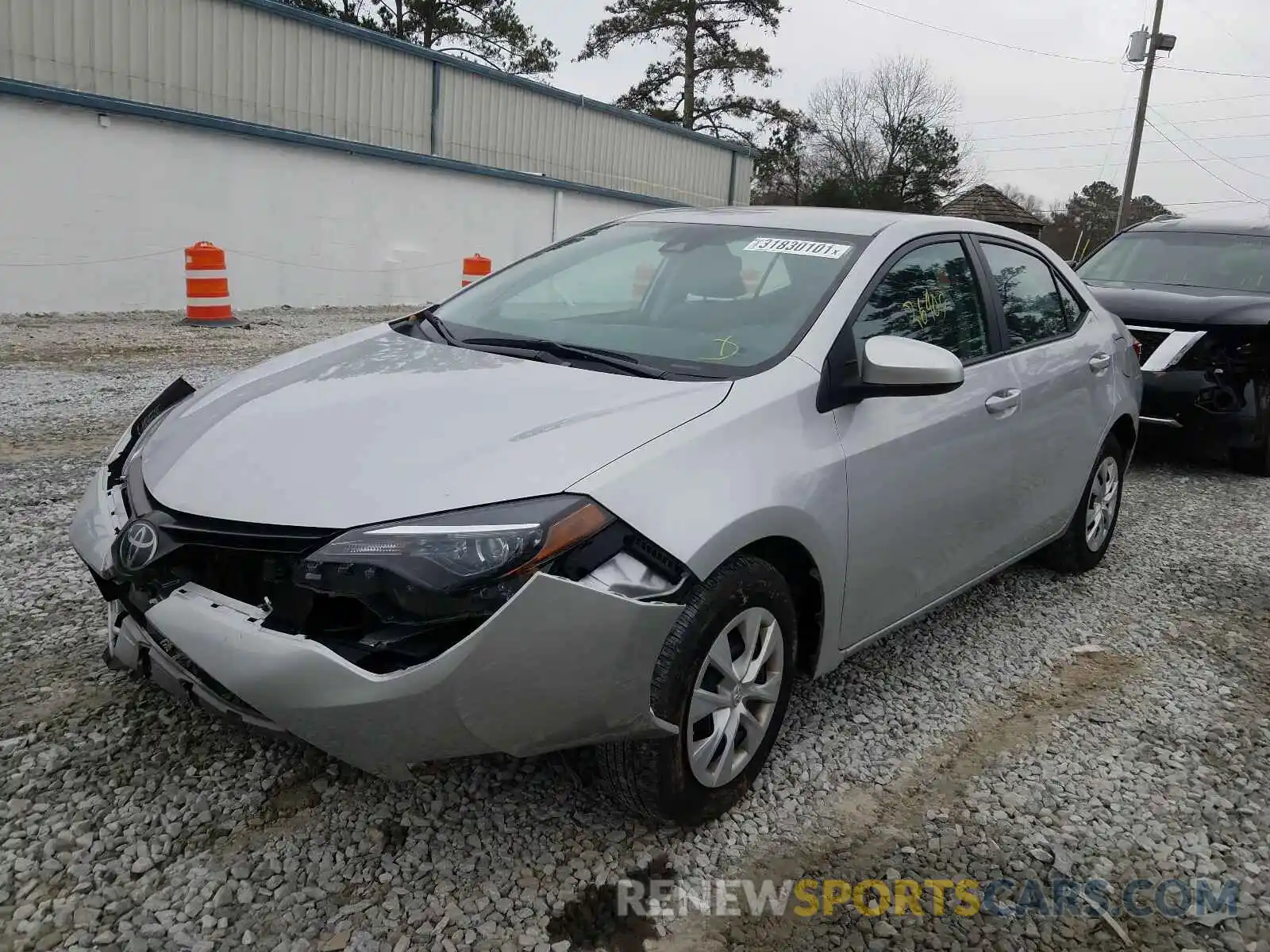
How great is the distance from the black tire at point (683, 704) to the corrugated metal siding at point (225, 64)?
13.6 meters

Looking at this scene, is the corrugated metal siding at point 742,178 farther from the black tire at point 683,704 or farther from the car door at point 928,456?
the black tire at point 683,704

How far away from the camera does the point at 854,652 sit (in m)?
2.98

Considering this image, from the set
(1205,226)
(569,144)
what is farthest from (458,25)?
(1205,226)

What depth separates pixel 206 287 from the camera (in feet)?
38.0

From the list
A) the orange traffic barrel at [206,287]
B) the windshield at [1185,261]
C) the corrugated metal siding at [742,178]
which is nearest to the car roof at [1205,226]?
the windshield at [1185,261]

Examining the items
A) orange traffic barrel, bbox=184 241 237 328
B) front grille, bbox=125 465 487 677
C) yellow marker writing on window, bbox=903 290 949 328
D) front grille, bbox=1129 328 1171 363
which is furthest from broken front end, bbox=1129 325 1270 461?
orange traffic barrel, bbox=184 241 237 328

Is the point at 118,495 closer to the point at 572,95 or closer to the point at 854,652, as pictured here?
the point at 854,652

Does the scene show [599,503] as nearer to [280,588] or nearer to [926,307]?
[280,588]

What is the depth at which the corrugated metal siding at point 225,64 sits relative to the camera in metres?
12.6

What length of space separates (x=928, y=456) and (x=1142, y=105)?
101ft

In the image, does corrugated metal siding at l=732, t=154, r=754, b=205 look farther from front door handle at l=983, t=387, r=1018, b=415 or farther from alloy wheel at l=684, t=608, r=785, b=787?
alloy wheel at l=684, t=608, r=785, b=787

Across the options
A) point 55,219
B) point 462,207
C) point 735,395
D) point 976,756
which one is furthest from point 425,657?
point 462,207

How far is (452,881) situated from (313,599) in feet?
2.51

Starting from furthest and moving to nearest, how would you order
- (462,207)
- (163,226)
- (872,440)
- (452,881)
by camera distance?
(462,207)
(163,226)
(872,440)
(452,881)
